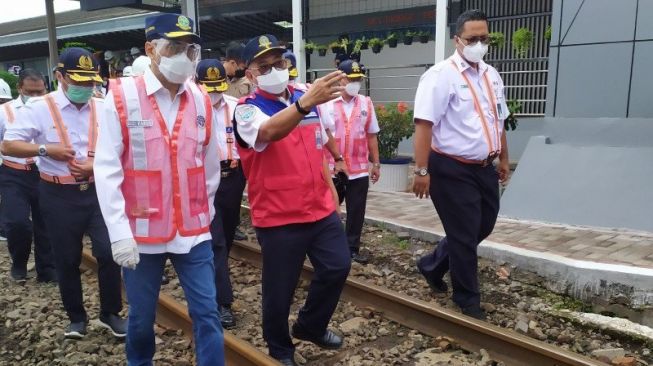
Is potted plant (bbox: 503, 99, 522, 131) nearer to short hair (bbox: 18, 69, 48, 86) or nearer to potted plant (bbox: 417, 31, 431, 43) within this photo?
potted plant (bbox: 417, 31, 431, 43)

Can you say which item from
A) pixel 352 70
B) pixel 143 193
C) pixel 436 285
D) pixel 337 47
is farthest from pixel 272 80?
pixel 337 47

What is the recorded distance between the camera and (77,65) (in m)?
4.15

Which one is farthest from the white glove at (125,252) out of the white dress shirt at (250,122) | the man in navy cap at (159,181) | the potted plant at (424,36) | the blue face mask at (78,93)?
the potted plant at (424,36)

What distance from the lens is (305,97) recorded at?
281 cm

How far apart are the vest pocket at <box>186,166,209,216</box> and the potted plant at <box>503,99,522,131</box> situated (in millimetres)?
9402

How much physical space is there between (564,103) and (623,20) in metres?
1.28

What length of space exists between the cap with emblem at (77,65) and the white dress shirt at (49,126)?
0.61ft

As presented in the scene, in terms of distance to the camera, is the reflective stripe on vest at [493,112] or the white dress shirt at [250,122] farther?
the reflective stripe on vest at [493,112]

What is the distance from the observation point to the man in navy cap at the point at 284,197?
3.23 meters

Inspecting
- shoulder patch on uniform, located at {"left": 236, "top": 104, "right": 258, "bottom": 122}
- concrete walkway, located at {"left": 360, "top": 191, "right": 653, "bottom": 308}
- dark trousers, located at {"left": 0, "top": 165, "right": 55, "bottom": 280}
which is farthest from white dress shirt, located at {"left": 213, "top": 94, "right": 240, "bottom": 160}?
concrete walkway, located at {"left": 360, "top": 191, "right": 653, "bottom": 308}

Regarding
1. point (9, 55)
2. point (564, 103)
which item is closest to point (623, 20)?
point (564, 103)

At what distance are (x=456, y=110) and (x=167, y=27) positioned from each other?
2292 mm

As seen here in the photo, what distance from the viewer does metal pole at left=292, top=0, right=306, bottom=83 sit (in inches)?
629

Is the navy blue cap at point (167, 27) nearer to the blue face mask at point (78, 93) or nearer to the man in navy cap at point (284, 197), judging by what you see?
the man in navy cap at point (284, 197)
